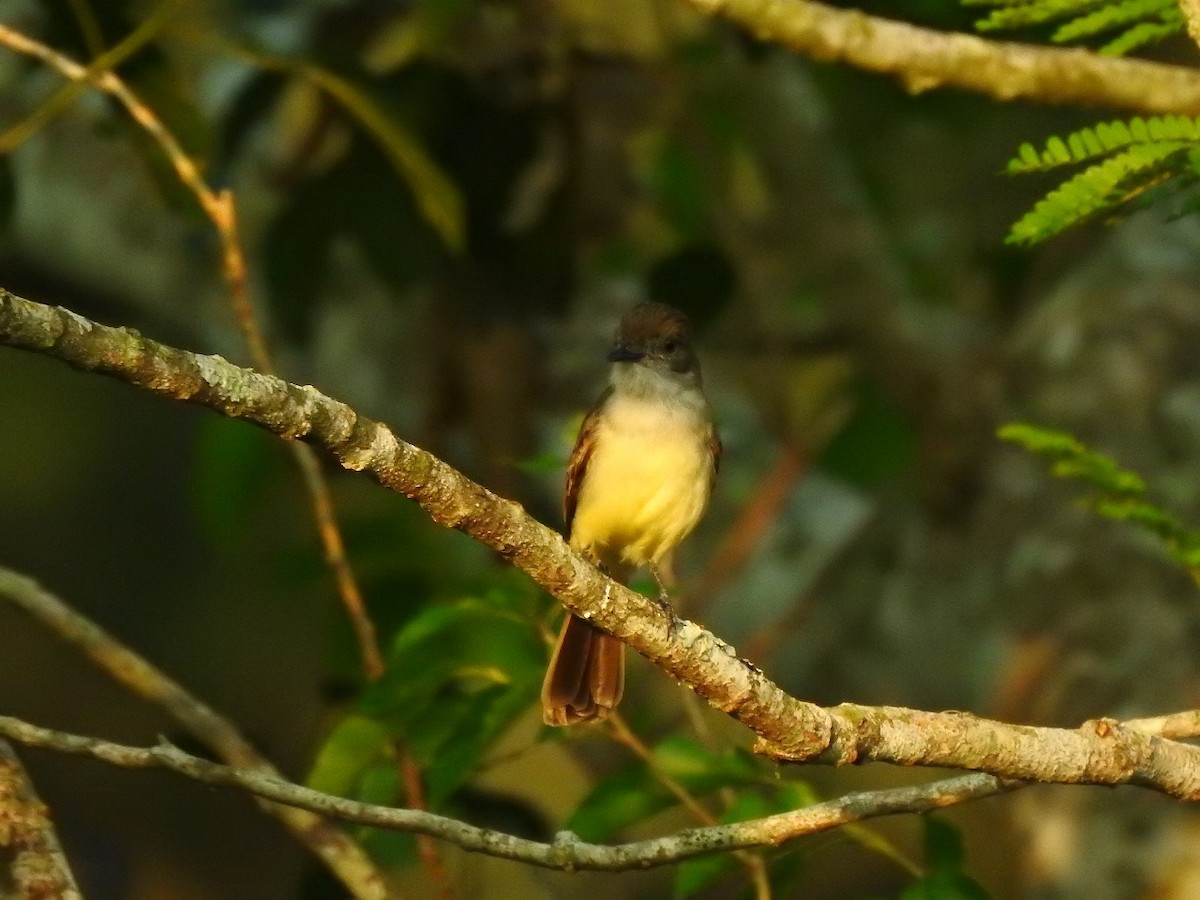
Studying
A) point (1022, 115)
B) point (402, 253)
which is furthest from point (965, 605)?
point (402, 253)

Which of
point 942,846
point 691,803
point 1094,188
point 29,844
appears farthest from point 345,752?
point 1094,188

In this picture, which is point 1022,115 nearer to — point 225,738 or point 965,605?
point 965,605

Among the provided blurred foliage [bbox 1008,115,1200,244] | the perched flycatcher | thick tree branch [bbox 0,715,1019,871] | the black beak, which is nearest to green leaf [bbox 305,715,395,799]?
the perched flycatcher

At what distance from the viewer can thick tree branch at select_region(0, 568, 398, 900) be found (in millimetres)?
3615

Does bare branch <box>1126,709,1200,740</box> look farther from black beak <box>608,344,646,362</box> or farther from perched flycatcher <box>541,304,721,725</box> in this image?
black beak <box>608,344,646,362</box>

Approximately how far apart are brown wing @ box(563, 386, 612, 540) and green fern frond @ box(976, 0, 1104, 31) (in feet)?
4.82

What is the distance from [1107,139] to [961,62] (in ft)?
3.58

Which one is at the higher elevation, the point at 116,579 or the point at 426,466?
the point at 116,579

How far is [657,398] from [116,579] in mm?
5148

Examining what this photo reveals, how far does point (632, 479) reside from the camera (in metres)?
4.15

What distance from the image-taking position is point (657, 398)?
14.1 ft

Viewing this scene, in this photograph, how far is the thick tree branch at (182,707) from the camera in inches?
142

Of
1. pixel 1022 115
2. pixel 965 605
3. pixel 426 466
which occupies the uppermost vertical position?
pixel 1022 115

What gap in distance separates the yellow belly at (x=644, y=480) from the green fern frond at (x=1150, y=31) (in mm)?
1433
